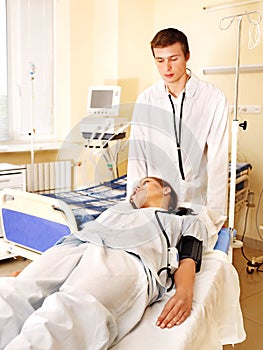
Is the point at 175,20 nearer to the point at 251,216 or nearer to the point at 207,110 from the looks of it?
the point at 251,216

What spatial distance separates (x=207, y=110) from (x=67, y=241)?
0.91 m

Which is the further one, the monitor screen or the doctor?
the monitor screen

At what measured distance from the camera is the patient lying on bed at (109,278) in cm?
105

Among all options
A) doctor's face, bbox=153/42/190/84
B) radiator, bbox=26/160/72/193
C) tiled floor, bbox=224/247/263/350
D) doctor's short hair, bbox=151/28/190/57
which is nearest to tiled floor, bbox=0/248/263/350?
tiled floor, bbox=224/247/263/350

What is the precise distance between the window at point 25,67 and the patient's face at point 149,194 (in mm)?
2106

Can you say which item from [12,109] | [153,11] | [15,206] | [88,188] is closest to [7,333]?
[88,188]

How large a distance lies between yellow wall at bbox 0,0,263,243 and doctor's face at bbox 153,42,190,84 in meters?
1.75

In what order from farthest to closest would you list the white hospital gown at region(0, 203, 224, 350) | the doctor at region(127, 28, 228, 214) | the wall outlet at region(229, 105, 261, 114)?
the wall outlet at region(229, 105, 261, 114) → the doctor at region(127, 28, 228, 214) → the white hospital gown at region(0, 203, 224, 350)

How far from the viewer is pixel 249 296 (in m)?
2.45

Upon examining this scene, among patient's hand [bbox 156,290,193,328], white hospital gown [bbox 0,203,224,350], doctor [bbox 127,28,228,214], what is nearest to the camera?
white hospital gown [bbox 0,203,224,350]

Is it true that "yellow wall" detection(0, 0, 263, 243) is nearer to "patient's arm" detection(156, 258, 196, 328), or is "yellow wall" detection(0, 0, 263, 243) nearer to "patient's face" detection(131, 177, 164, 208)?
"patient's face" detection(131, 177, 164, 208)

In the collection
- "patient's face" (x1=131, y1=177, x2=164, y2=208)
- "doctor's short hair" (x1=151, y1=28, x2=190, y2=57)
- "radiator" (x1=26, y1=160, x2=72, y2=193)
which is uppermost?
"doctor's short hair" (x1=151, y1=28, x2=190, y2=57)

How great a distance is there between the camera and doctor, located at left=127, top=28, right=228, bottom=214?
73.4 inches

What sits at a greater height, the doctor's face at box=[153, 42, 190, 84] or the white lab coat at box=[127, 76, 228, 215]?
the doctor's face at box=[153, 42, 190, 84]
